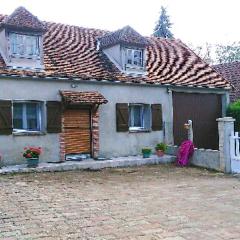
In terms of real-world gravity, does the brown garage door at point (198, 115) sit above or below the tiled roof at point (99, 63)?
below

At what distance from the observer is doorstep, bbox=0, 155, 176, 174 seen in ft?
43.0

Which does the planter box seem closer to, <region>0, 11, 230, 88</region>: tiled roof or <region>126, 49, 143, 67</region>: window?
<region>0, 11, 230, 88</region>: tiled roof

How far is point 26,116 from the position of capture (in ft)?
47.5

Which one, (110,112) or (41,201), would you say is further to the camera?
(110,112)

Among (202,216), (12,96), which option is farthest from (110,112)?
(202,216)

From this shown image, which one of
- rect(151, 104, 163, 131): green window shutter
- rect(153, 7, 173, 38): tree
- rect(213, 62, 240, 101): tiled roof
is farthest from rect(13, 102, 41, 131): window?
rect(153, 7, 173, 38): tree

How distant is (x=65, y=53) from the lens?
55.7ft

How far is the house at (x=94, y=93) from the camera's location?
47.1ft

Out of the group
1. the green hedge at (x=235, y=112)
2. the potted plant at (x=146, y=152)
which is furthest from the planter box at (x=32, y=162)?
the green hedge at (x=235, y=112)

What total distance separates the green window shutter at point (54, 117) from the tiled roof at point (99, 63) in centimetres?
112

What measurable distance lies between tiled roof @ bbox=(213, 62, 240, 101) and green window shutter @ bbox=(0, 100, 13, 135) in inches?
602

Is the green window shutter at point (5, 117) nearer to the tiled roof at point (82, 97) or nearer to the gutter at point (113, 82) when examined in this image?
the gutter at point (113, 82)

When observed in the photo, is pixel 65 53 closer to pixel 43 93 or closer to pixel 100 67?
pixel 100 67

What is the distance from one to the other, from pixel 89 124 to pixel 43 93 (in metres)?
2.41
